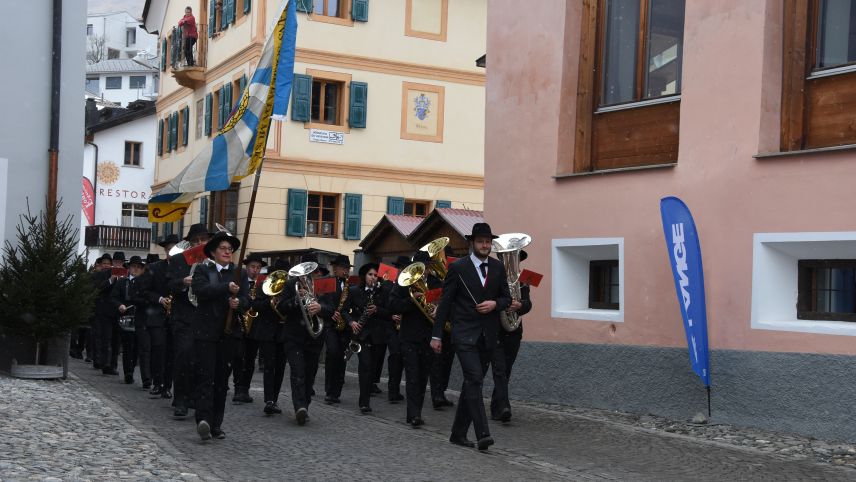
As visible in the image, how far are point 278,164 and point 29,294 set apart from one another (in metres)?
16.9

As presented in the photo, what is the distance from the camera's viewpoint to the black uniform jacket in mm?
11492

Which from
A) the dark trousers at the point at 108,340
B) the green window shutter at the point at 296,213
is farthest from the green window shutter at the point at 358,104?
the dark trousers at the point at 108,340

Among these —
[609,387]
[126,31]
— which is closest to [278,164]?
[609,387]

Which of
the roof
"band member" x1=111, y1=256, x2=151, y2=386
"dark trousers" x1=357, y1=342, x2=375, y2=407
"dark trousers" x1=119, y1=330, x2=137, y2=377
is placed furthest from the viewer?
the roof

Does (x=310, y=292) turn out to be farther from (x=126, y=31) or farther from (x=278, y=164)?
(x=126, y=31)

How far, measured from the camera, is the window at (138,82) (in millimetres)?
113500

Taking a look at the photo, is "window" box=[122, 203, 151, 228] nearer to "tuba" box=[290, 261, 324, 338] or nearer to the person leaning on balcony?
the person leaning on balcony

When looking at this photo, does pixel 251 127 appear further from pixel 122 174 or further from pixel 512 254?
pixel 122 174

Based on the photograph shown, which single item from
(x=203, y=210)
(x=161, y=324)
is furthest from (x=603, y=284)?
(x=203, y=210)

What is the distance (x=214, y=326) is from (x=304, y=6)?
22353 mm

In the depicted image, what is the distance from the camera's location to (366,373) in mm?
14703

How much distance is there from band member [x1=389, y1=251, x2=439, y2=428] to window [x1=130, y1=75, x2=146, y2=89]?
340ft

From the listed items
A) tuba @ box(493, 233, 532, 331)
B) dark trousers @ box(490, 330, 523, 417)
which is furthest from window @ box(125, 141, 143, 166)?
tuba @ box(493, 233, 532, 331)

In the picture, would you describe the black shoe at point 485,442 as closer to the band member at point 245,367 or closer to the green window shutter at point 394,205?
the band member at point 245,367
